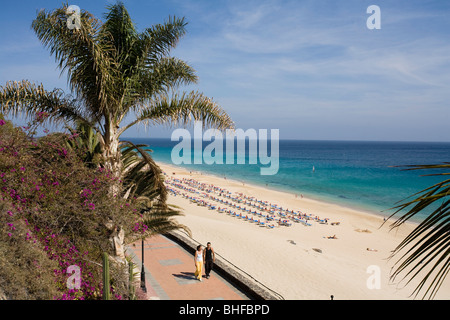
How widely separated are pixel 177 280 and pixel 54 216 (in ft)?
18.4

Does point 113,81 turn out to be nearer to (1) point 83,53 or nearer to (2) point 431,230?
(1) point 83,53

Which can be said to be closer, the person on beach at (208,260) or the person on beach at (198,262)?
the person on beach at (198,262)

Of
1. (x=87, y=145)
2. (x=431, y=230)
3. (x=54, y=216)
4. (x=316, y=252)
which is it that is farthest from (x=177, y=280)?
(x=316, y=252)

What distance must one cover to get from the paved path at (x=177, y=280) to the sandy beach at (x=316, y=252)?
2025mm


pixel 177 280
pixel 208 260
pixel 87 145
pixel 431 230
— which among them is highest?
pixel 87 145

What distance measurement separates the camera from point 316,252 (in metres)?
18.5

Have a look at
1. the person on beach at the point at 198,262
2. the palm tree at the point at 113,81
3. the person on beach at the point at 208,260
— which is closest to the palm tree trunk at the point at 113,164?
the palm tree at the point at 113,81

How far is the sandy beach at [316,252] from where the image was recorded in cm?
1289

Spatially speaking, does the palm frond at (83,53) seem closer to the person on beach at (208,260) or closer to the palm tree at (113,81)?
the palm tree at (113,81)

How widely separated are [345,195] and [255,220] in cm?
2229

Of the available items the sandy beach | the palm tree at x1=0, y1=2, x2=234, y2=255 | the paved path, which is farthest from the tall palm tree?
the sandy beach

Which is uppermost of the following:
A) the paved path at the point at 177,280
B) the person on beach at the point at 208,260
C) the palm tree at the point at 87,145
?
the palm tree at the point at 87,145
